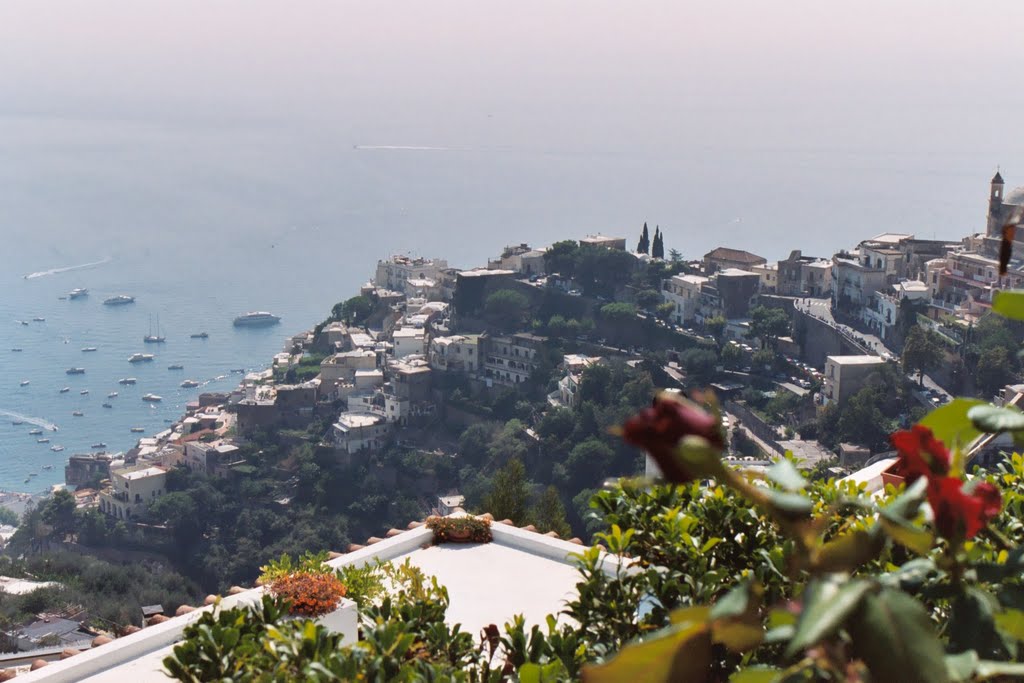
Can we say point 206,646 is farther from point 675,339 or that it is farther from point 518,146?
point 518,146

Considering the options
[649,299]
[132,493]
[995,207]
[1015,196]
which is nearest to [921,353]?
[1015,196]

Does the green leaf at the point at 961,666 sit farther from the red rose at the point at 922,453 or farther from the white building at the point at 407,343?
the white building at the point at 407,343

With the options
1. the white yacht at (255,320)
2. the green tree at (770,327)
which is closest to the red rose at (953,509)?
the green tree at (770,327)

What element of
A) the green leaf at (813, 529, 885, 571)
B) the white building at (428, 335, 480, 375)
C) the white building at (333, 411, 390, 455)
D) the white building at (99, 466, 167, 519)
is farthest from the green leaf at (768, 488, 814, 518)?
the white building at (428, 335, 480, 375)

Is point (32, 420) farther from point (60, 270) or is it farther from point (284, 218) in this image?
point (284, 218)

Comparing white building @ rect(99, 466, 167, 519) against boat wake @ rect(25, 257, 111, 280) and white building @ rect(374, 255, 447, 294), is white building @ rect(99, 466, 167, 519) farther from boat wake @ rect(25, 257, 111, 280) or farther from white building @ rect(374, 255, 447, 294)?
boat wake @ rect(25, 257, 111, 280)
